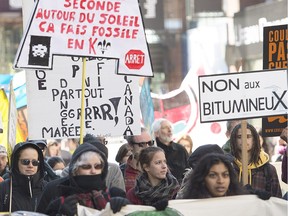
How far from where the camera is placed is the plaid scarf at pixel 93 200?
7828mm

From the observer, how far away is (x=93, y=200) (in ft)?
25.8

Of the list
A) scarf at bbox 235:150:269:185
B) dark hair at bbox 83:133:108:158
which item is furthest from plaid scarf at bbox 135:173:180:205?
scarf at bbox 235:150:269:185

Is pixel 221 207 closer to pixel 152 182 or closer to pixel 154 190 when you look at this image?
pixel 154 190

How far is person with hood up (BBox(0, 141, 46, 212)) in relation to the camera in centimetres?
905

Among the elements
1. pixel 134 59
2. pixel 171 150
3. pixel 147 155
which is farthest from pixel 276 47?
pixel 147 155

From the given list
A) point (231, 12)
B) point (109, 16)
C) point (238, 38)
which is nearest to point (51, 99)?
point (109, 16)

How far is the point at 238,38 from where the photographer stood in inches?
1086

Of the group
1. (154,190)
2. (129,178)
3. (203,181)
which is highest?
(203,181)

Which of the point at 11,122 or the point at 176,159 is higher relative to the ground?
the point at 11,122

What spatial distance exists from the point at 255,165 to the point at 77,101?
191 centimetres

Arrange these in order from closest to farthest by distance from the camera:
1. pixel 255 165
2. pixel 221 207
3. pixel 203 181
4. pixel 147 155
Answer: pixel 221 207
pixel 203 181
pixel 147 155
pixel 255 165

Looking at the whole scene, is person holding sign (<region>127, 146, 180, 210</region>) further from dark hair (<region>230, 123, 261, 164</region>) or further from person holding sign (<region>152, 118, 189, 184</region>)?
person holding sign (<region>152, 118, 189, 184</region>)

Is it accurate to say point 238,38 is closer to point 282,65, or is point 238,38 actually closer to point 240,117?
point 282,65

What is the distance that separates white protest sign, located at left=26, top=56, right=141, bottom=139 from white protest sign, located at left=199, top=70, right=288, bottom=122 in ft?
5.41
